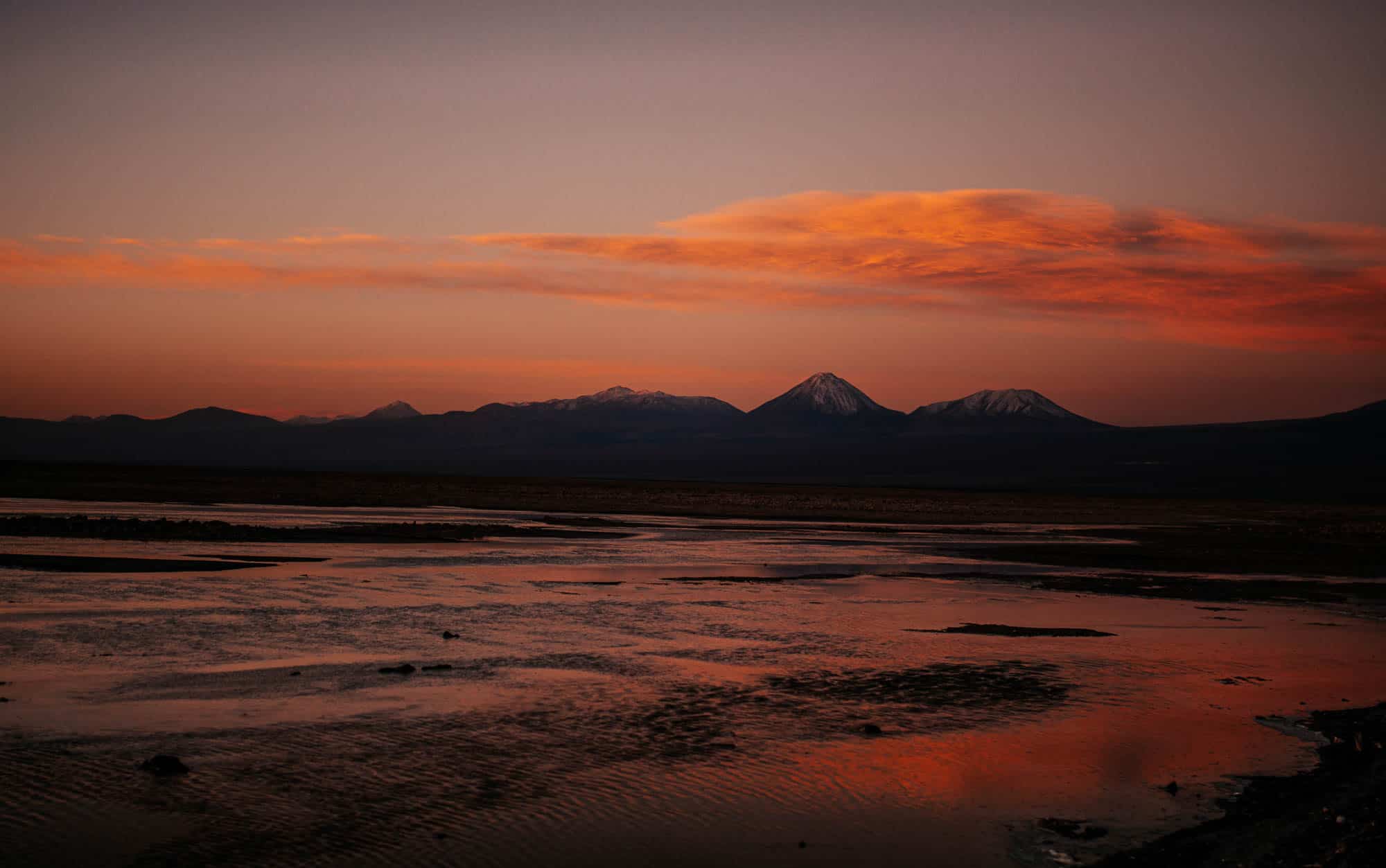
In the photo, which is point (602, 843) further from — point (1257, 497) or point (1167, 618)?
point (1257, 497)

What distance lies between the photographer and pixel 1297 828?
1141 cm

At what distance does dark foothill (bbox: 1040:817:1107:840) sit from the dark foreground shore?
597mm

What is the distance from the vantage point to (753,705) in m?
17.8

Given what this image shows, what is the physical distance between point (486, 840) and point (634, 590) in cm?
2050

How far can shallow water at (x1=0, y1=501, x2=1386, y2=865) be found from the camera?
459 inches

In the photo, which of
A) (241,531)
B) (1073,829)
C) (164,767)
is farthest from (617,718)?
(241,531)

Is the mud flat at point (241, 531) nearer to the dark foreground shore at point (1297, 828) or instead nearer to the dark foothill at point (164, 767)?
the dark foothill at point (164, 767)

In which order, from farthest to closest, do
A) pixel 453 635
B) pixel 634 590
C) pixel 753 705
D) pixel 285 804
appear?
pixel 634 590 < pixel 453 635 < pixel 753 705 < pixel 285 804

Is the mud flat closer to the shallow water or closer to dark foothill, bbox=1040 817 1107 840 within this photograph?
the shallow water

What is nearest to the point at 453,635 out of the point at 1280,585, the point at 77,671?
the point at 77,671

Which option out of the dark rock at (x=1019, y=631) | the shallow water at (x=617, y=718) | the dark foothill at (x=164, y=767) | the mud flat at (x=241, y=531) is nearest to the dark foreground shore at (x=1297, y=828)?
the shallow water at (x=617, y=718)

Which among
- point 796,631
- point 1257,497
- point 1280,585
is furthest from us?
point 1257,497

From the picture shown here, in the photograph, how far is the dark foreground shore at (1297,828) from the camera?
10.3m

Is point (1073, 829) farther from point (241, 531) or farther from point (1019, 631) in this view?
point (241, 531)
